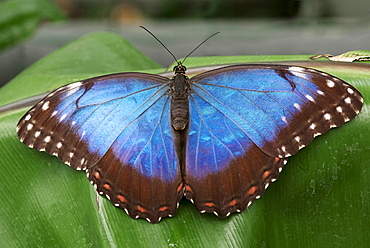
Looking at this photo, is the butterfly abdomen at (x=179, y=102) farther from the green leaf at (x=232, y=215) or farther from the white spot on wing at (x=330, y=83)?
the white spot on wing at (x=330, y=83)

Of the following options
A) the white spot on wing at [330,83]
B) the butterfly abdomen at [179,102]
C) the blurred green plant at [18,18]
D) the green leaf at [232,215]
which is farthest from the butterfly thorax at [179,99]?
the blurred green plant at [18,18]

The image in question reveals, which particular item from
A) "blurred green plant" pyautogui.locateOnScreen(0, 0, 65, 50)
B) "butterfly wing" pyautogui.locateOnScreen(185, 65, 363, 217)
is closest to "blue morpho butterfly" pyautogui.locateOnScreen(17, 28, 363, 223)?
"butterfly wing" pyautogui.locateOnScreen(185, 65, 363, 217)

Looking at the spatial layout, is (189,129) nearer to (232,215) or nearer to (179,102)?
(179,102)

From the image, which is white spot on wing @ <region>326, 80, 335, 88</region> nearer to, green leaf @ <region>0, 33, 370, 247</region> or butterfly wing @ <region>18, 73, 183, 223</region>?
green leaf @ <region>0, 33, 370, 247</region>

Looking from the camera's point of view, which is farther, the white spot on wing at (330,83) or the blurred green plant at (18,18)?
the blurred green plant at (18,18)

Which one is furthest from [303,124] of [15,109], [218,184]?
[15,109]

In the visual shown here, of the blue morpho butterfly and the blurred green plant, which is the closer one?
the blue morpho butterfly

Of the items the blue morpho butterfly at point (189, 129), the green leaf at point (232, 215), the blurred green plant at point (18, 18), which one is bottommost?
the green leaf at point (232, 215)

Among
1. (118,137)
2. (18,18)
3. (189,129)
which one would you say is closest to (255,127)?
(189,129)
